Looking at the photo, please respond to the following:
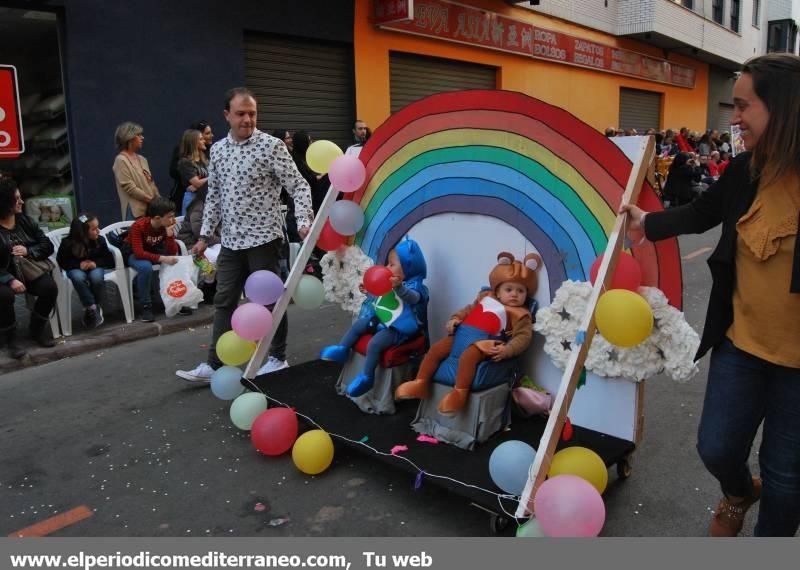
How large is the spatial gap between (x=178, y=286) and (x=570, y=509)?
505 cm

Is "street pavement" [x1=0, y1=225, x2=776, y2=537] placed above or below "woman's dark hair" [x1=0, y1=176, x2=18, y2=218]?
below

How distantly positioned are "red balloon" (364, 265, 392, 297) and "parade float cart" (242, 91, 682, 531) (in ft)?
1.69

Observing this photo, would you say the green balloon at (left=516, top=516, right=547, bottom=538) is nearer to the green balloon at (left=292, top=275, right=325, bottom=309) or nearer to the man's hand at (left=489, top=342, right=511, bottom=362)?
the man's hand at (left=489, top=342, right=511, bottom=362)

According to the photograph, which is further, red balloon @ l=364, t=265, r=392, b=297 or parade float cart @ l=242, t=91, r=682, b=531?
red balloon @ l=364, t=265, r=392, b=297

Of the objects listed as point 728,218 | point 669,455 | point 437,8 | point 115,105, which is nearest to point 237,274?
point 669,455

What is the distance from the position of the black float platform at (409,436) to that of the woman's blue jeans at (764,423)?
2.62 ft

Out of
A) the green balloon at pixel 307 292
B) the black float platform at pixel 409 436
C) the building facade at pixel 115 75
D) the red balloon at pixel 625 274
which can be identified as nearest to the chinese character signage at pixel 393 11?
the building facade at pixel 115 75

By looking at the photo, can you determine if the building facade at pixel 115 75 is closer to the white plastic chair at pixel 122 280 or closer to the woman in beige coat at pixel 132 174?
the woman in beige coat at pixel 132 174

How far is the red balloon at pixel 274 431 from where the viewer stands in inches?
142

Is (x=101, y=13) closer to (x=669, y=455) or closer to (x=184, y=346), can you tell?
(x=184, y=346)

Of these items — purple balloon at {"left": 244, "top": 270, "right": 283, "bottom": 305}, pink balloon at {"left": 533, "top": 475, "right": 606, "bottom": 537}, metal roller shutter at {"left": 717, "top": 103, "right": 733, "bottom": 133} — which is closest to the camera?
pink balloon at {"left": 533, "top": 475, "right": 606, "bottom": 537}

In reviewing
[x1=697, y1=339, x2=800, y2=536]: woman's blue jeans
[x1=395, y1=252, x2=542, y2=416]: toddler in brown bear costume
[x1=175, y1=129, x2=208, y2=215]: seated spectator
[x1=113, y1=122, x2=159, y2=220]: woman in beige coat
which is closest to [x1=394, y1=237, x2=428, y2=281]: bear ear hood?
[x1=395, y1=252, x2=542, y2=416]: toddler in brown bear costume

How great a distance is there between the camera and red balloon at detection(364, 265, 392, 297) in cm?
360

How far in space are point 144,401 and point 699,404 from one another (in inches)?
149
